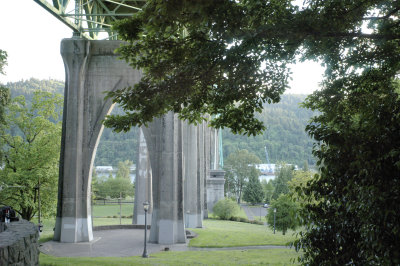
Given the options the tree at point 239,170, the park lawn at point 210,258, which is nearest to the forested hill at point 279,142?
the tree at point 239,170

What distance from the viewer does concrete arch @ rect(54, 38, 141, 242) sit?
71.4ft

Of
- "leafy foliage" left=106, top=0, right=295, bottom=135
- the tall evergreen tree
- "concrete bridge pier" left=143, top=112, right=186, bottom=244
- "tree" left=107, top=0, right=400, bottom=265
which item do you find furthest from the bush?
"leafy foliage" left=106, top=0, right=295, bottom=135

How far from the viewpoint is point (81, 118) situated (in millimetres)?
22391

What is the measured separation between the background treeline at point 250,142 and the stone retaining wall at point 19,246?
14573 centimetres

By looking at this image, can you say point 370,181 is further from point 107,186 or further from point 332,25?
point 107,186

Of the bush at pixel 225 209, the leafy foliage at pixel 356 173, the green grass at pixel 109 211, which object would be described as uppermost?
the leafy foliage at pixel 356 173

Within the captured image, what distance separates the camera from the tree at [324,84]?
451cm

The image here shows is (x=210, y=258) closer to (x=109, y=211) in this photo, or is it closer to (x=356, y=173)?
(x=356, y=173)

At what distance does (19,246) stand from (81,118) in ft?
55.9

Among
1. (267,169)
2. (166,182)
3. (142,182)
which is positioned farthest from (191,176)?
(267,169)

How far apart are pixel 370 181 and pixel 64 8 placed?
20.7 meters

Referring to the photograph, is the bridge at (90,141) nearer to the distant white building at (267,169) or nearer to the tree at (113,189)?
the tree at (113,189)

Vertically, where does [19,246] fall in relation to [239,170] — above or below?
below

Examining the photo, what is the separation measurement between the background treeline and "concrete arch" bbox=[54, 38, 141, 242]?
425 feet
